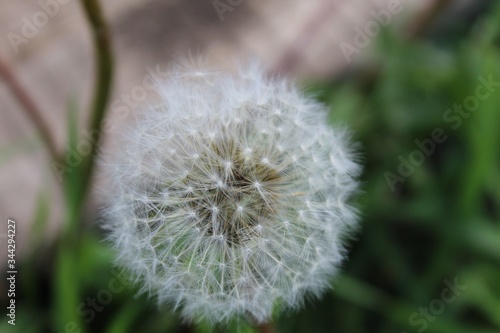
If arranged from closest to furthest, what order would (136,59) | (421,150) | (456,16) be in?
1. (421,150)
2. (136,59)
3. (456,16)

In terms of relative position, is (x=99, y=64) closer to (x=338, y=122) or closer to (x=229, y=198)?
(x=229, y=198)

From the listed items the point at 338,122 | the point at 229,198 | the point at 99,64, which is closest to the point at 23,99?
the point at 99,64

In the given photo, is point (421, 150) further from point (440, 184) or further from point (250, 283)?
point (250, 283)

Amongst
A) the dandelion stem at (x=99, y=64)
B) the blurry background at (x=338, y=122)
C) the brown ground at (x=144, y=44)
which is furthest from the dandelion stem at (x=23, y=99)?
the brown ground at (x=144, y=44)

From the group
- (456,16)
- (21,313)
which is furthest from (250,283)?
(456,16)

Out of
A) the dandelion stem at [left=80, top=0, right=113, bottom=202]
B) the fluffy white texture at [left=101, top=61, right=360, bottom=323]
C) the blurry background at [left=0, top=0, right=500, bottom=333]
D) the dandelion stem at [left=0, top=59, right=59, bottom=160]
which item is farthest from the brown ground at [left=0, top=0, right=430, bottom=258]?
the fluffy white texture at [left=101, top=61, right=360, bottom=323]

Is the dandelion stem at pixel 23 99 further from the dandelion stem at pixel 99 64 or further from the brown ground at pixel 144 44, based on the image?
the brown ground at pixel 144 44
